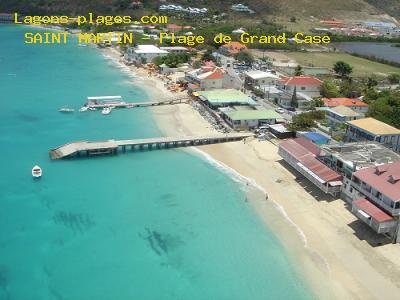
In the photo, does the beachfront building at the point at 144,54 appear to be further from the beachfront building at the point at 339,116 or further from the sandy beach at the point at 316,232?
the sandy beach at the point at 316,232

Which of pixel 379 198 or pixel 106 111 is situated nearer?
pixel 379 198

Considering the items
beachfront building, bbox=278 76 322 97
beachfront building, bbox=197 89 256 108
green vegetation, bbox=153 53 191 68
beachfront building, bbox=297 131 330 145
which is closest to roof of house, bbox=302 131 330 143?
beachfront building, bbox=297 131 330 145

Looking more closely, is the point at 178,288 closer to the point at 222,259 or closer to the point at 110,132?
the point at 222,259

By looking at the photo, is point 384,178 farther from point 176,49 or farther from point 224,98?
point 176,49

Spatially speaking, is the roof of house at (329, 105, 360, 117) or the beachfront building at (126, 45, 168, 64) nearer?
the roof of house at (329, 105, 360, 117)

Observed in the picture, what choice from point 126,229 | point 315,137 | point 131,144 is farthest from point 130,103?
point 126,229

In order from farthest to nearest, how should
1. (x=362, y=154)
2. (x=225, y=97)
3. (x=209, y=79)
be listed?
(x=209, y=79) < (x=225, y=97) < (x=362, y=154)

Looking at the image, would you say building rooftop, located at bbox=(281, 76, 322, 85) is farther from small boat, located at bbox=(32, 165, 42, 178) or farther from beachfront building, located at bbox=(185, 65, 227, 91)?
small boat, located at bbox=(32, 165, 42, 178)
